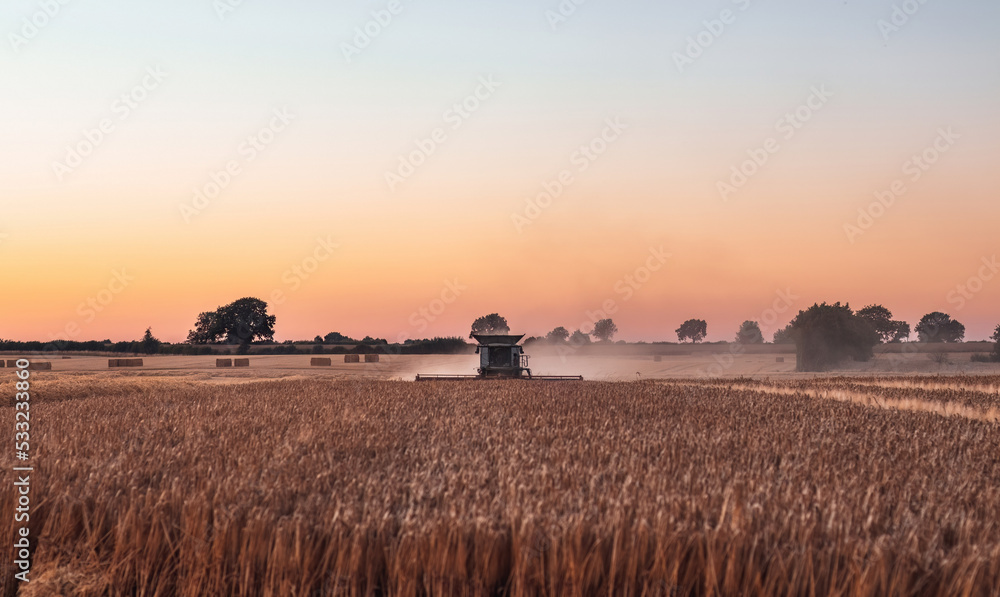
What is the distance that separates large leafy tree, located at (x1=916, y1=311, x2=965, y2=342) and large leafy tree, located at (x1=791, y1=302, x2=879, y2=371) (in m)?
134

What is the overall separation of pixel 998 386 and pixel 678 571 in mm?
32639

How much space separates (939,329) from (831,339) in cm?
14454

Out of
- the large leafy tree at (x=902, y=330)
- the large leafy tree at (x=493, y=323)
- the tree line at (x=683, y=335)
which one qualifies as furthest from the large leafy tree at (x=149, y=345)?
the large leafy tree at (x=902, y=330)

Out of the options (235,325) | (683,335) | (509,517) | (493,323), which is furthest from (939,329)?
(509,517)

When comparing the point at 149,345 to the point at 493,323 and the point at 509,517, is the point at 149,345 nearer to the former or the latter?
the point at 493,323

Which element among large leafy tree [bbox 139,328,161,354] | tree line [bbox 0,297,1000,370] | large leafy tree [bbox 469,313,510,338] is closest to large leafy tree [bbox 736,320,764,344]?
tree line [bbox 0,297,1000,370]

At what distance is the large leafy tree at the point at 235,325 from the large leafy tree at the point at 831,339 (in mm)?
94587

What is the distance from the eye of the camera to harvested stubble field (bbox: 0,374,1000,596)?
4594 millimetres

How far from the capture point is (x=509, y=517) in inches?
193

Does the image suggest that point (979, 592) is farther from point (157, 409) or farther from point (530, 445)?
point (157, 409)

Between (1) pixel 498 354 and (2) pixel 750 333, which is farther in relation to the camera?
(2) pixel 750 333

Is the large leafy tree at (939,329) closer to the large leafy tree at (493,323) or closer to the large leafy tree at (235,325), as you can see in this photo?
the large leafy tree at (493,323)

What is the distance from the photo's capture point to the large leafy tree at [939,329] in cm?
17550

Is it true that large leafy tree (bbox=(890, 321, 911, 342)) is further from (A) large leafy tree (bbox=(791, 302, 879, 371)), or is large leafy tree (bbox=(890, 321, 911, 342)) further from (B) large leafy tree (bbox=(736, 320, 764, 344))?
(A) large leafy tree (bbox=(791, 302, 879, 371))
